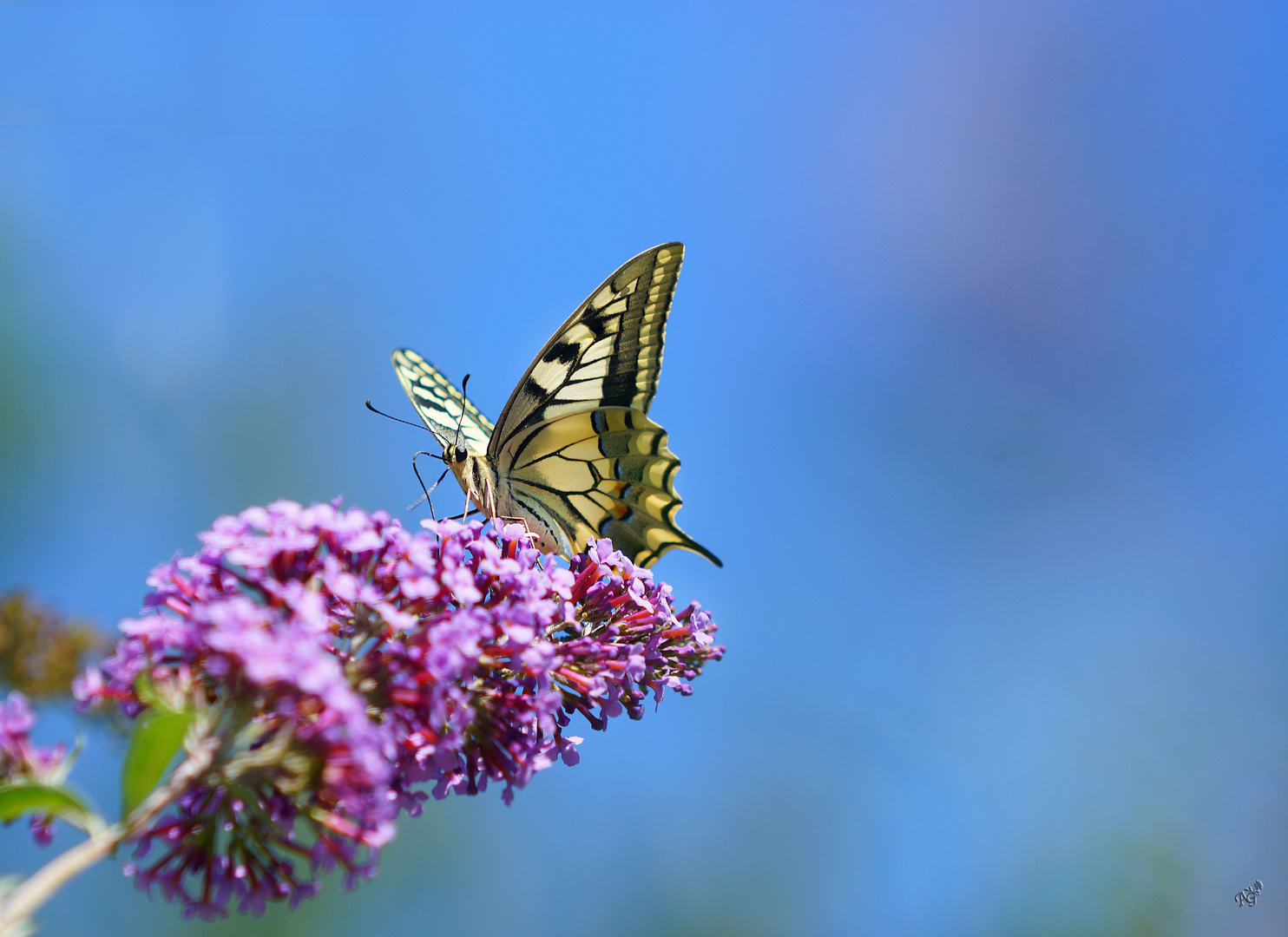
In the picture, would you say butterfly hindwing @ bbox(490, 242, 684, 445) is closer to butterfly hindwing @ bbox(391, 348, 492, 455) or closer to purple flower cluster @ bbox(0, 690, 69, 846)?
butterfly hindwing @ bbox(391, 348, 492, 455)

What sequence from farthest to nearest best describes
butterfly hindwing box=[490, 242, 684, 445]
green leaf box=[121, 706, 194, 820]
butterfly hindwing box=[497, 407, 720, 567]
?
butterfly hindwing box=[497, 407, 720, 567], butterfly hindwing box=[490, 242, 684, 445], green leaf box=[121, 706, 194, 820]

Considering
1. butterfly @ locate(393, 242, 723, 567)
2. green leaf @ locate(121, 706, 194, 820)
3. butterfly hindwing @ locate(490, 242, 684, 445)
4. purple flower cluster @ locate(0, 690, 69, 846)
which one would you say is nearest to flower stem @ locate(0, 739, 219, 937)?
green leaf @ locate(121, 706, 194, 820)

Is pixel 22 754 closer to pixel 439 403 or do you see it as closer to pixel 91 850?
pixel 91 850

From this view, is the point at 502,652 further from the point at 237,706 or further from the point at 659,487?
the point at 659,487

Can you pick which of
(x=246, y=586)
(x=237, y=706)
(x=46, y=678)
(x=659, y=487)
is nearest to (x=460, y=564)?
(x=246, y=586)

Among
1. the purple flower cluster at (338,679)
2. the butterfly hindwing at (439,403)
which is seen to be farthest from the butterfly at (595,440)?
the purple flower cluster at (338,679)
